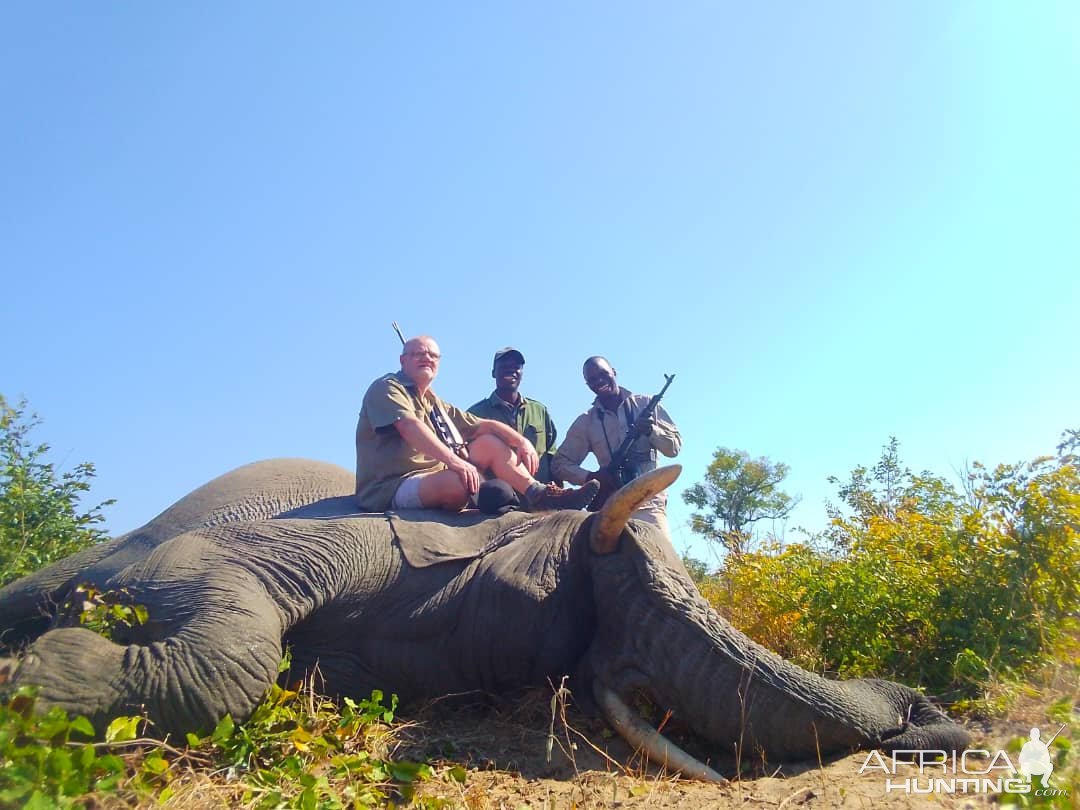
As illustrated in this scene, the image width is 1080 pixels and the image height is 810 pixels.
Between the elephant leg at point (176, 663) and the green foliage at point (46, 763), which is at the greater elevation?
the elephant leg at point (176, 663)

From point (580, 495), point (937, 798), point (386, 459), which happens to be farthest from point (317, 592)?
point (937, 798)

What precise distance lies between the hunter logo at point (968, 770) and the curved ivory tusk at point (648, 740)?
575mm

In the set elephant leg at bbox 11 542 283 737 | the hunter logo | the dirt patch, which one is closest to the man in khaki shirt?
the dirt patch

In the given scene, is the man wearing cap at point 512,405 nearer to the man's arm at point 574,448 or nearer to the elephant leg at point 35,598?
the man's arm at point 574,448

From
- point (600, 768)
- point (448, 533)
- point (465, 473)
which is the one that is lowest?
point (600, 768)

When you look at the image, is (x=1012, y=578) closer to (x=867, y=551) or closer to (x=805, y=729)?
(x=867, y=551)

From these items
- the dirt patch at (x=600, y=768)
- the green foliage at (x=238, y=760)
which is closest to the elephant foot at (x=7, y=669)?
the green foliage at (x=238, y=760)

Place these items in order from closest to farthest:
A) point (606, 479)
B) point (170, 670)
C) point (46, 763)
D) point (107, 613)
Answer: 1. point (46, 763)
2. point (170, 670)
3. point (107, 613)
4. point (606, 479)

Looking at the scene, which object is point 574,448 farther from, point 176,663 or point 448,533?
point 176,663

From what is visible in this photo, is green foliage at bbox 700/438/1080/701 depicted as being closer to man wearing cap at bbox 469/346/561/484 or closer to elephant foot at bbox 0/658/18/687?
man wearing cap at bbox 469/346/561/484

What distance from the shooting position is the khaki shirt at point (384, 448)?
5.00 m

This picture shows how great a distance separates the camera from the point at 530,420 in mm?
7719

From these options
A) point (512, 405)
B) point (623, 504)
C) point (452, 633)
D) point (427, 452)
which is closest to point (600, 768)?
point (452, 633)

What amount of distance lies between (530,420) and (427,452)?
9.49ft
